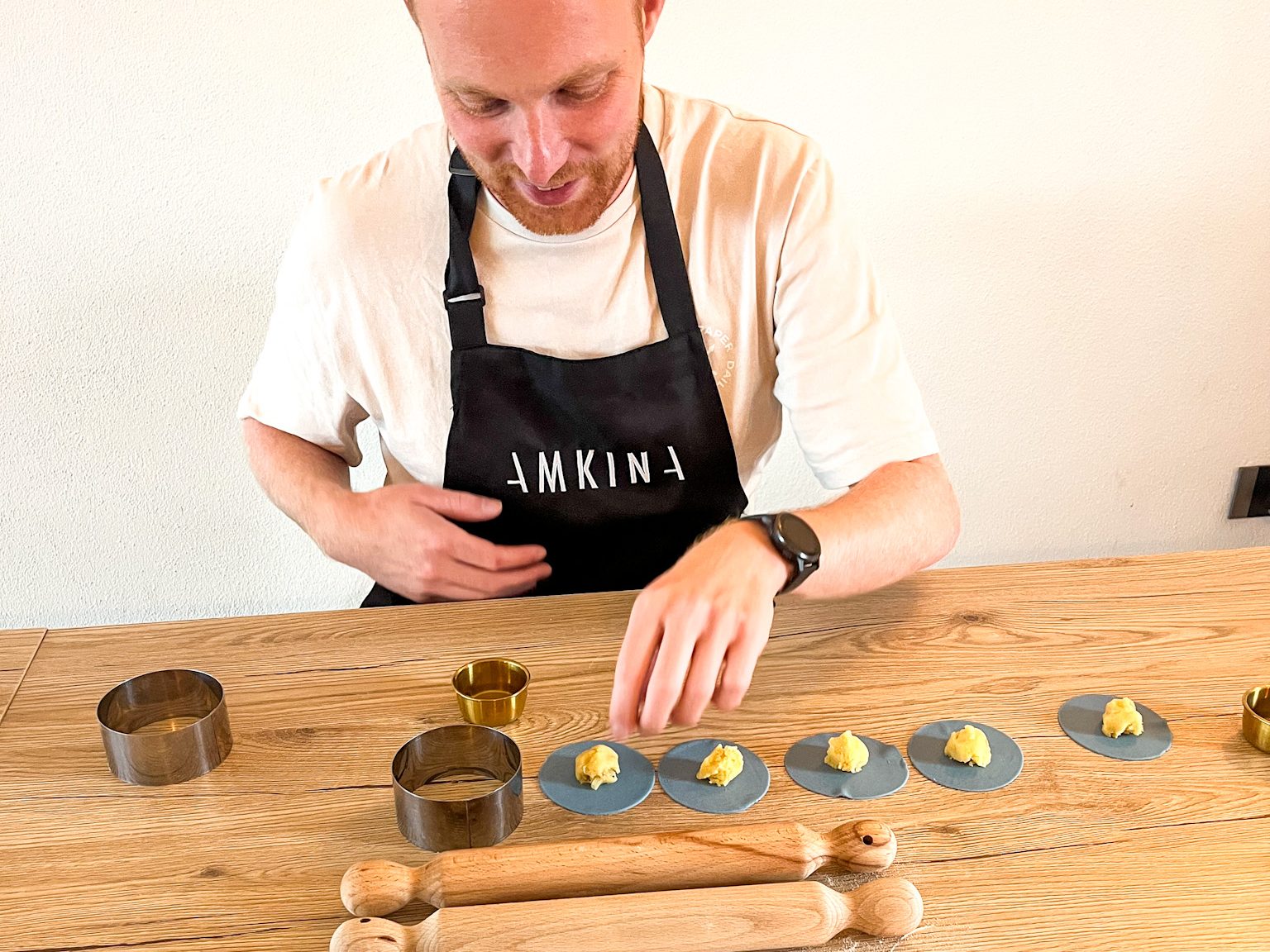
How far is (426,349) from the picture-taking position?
1.65 m

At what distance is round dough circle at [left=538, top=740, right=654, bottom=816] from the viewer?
3.59 feet

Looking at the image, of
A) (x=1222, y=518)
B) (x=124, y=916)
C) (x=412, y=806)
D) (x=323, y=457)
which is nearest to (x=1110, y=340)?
(x=1222, y=518)

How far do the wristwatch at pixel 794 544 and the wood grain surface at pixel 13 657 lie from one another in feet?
2.77

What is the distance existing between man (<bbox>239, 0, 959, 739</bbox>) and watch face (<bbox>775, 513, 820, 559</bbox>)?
0.17 m

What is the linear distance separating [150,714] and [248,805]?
207 millimetres

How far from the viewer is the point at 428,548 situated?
1.49 m

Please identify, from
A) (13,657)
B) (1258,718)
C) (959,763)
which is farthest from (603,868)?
(13,657)

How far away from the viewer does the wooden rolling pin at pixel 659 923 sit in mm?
890

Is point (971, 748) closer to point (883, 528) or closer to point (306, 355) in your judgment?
point (883, 528)

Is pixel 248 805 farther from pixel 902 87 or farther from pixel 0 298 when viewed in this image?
pixel 902 87

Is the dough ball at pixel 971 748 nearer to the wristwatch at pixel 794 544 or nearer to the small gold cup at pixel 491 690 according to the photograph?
the wristwatch at pixel 794 544

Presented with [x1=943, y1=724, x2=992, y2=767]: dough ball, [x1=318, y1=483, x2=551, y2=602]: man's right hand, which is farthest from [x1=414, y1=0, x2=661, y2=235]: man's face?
[x1=943, y1=724, x2=992, y2=767]: dough ball

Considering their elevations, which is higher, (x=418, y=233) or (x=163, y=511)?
(x=418, y=233)

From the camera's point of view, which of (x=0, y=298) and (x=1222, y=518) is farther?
(x=1222, y=518)
